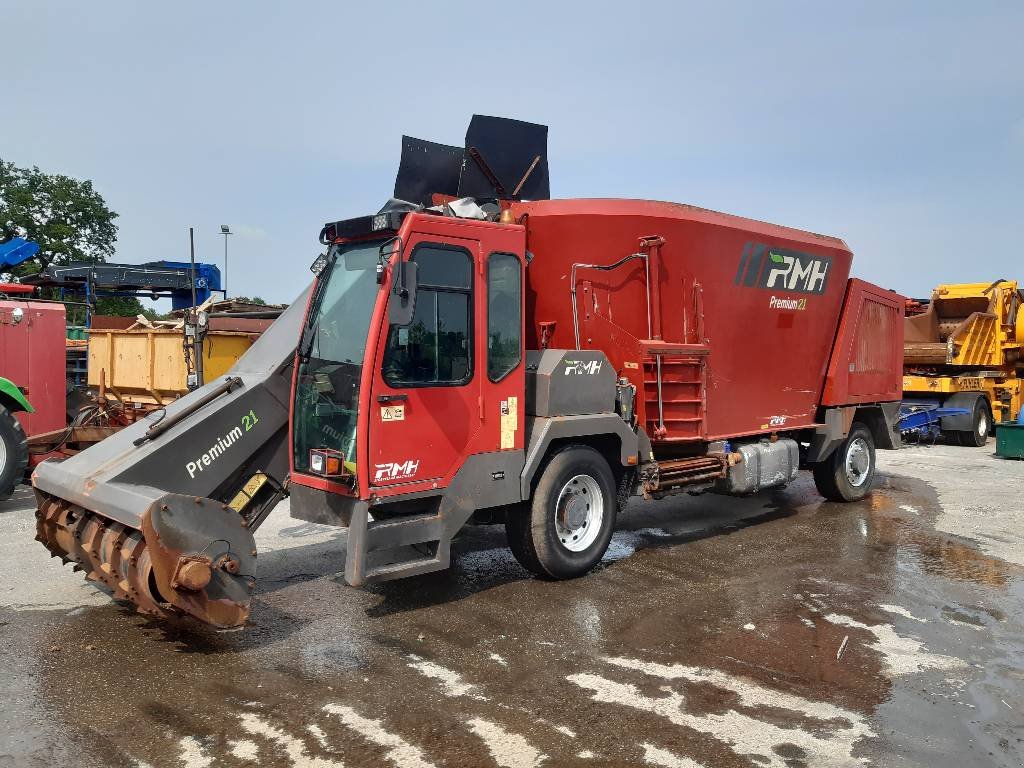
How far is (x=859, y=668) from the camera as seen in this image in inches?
189

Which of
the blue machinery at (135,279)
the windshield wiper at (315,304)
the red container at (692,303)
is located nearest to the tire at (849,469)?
the red container at (692,303)

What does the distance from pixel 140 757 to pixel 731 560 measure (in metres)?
5.14

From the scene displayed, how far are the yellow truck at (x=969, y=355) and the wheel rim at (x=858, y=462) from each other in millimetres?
7296

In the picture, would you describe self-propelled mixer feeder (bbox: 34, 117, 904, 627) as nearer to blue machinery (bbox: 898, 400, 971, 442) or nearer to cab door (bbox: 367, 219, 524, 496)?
cab door (bbox: 367, 219, 524, 496)

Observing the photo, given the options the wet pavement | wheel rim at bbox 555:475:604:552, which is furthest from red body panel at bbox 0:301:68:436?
wheel rim at bbox 555:475:604:552

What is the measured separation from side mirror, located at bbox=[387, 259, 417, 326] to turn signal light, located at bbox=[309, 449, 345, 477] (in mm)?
1001

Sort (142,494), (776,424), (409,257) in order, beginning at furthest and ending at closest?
1. (776,424)
2. (409,257)
3. (142,494)

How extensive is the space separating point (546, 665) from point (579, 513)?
1.93 metres

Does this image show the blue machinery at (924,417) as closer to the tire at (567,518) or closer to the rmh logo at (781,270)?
the rmh logo at (781,270)

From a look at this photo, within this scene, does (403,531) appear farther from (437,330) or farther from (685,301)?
(685,301)

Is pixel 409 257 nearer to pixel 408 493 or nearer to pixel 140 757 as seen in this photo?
pixel 408 493

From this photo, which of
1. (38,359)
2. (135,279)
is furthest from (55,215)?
(38,359)

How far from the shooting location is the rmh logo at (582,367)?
6.44 metres

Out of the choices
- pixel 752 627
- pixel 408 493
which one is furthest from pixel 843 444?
pixel 408 493
